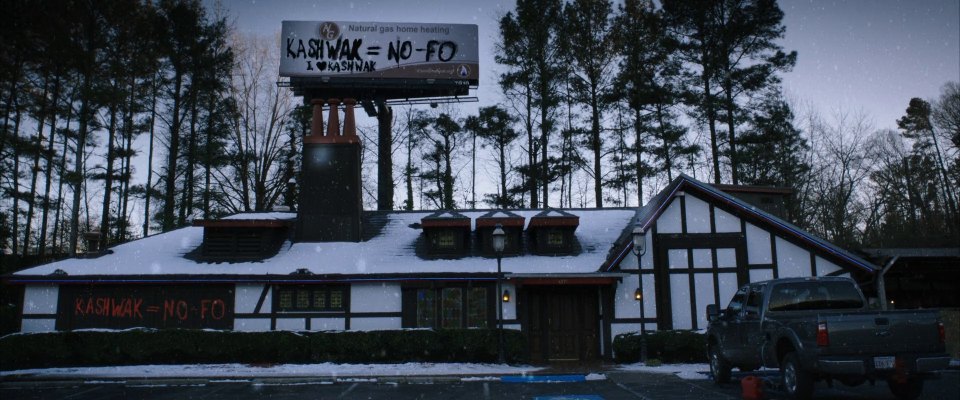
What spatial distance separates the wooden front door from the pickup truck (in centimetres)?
767

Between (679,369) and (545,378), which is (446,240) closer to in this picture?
(545,378)

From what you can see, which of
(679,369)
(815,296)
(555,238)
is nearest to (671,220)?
(555,238)

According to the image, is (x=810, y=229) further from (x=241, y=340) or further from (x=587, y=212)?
(x=241, y=340)

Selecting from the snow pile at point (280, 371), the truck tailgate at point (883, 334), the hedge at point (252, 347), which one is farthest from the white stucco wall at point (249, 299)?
the truck tailgate at point (883, 334)

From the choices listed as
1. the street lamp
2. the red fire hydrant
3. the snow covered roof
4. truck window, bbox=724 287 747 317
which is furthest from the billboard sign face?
the red fire hydrant

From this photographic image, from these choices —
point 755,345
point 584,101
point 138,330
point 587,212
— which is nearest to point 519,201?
point 584,101

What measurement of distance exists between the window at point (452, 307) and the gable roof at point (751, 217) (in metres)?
4.88

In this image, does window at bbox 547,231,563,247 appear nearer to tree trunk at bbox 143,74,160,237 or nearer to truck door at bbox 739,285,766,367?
truck door at bbox 739,285,766,367

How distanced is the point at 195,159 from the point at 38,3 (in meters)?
8.86

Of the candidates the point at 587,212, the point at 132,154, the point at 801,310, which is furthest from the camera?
the point at 132,154

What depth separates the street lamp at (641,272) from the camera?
1675 centimetres

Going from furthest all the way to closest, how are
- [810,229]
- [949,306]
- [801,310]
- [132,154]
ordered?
[810,229] < [132,154] < [949,306] < [801,310]

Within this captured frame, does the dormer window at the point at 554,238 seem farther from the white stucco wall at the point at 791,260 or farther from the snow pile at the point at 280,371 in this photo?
the white stucco wall at the point at 791,260

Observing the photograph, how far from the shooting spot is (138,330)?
17641 millimetres
